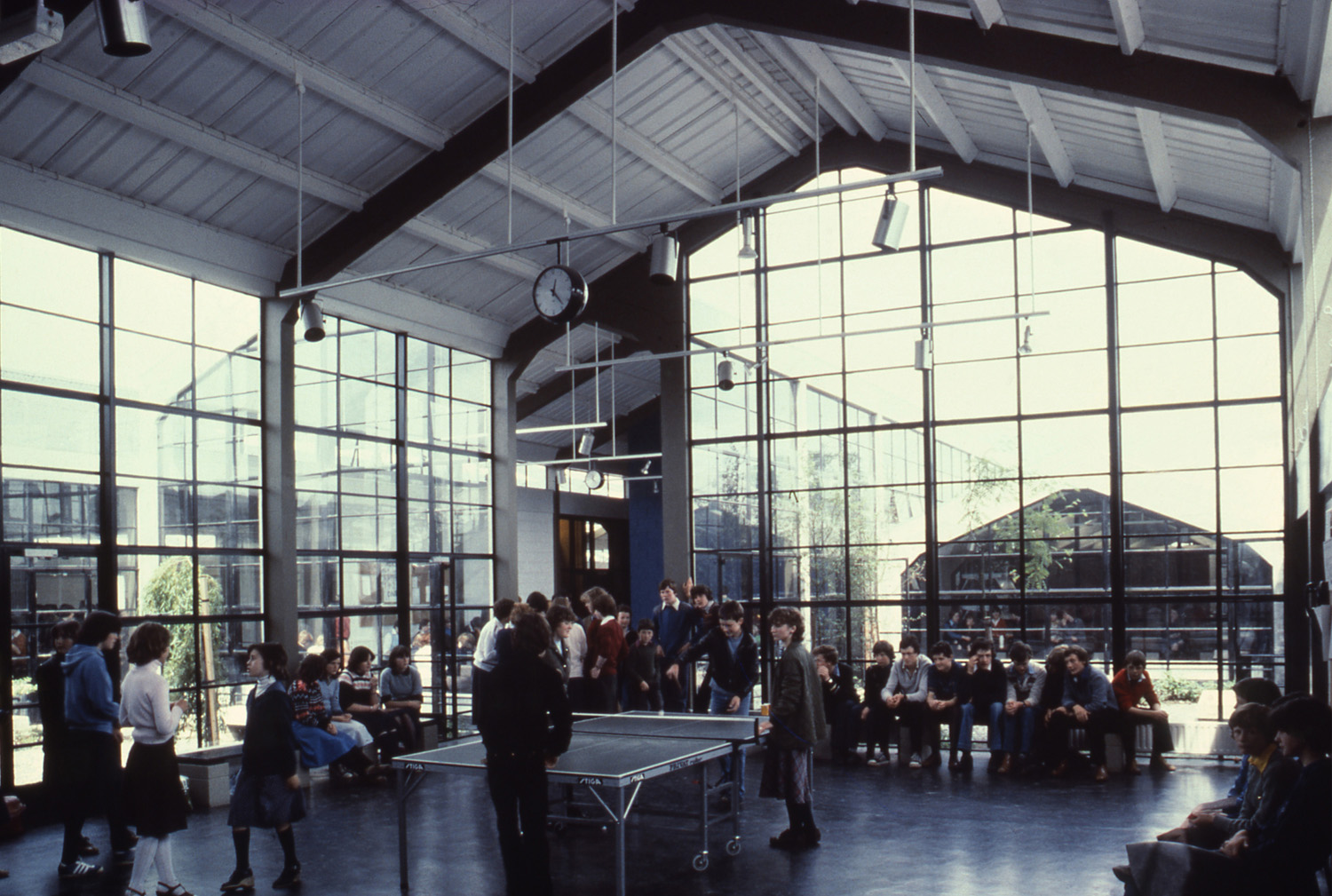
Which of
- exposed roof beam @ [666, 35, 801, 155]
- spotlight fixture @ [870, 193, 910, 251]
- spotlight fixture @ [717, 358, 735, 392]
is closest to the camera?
spotlight fixture @ [870, 193, 910, 251]

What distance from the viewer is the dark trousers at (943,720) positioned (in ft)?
33.4

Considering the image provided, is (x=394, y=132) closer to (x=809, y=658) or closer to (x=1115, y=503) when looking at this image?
(x=809, y=658)

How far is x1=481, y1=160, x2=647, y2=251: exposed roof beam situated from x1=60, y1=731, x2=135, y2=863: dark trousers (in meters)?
6.14

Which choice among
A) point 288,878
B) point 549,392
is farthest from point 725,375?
point 288,878

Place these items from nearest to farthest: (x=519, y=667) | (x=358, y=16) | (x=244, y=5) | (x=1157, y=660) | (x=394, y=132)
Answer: (x=519, y=667), (x=244, y=5), (x=358, y=16), (x=394, y=132), (x=1157, y=660)


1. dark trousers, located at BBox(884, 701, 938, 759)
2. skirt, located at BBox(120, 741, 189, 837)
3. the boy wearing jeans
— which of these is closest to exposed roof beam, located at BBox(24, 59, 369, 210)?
skirt, located at BBox(120, 741, 189, 837)

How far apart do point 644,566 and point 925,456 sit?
9.35m

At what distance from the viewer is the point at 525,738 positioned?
520cm

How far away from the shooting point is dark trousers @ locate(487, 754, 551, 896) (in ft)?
17.1

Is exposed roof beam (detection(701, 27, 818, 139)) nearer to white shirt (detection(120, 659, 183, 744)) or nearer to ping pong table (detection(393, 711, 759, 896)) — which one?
ping pong table (detection(393, 711, 759, 896))

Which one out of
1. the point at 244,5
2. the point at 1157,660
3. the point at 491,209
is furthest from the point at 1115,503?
the point at 244,5

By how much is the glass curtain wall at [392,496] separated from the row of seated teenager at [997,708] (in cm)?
438

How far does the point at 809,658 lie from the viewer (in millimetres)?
7066

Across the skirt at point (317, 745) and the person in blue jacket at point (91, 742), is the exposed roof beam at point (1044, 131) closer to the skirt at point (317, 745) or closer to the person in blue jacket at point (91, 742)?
the skirt at point (317, 745)
